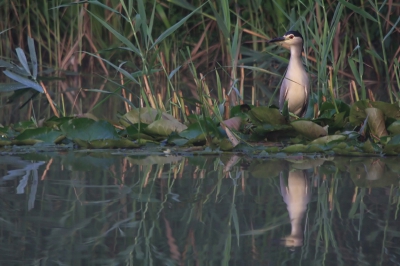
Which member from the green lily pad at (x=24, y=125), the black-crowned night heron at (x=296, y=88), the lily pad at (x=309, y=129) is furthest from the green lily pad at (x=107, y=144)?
the black-crowned night heron at (x=296, y=88)

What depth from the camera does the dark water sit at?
1.46 meters

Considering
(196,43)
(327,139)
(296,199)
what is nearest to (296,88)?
(327,139)

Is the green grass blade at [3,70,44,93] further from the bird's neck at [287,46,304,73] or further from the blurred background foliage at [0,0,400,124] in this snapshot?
the blurred background foliage at [0,0,400,124]

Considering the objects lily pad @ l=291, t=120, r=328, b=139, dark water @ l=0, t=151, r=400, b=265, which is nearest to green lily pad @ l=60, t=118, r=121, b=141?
dark water @ l=0, t=151, r=400, b=265

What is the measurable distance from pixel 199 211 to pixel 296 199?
0.97 feet

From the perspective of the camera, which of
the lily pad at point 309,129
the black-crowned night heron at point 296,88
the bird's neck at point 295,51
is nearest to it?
the lily pad at point 309,129

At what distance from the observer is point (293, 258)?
1.42m

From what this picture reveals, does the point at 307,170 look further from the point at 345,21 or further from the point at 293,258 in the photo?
the point at 345,21

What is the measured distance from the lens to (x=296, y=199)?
197 cm

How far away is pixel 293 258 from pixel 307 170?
3.38 feet

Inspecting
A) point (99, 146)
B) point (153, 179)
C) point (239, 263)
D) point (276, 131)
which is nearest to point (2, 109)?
point (99, 146)

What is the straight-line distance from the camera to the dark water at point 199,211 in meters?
1.46

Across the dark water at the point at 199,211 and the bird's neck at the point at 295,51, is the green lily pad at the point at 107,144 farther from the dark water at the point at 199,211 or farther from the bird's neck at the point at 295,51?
the bird's neck at the point at 295,51

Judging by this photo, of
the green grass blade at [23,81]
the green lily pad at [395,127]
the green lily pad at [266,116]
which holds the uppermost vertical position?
the green grass blade at [23,81]
